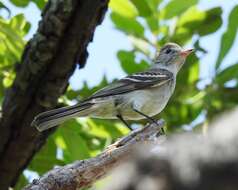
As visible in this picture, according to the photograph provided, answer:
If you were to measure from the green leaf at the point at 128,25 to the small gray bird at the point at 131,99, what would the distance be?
0.37 metres

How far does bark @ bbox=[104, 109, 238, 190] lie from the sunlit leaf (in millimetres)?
4052

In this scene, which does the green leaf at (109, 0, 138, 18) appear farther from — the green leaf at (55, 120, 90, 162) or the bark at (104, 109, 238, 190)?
the bark at (104, 109, 238, 190)

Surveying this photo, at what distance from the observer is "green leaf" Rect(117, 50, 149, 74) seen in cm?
474

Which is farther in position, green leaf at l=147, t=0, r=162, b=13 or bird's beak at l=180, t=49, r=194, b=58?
bird's beak at l=180, t=49, r=194, b=58

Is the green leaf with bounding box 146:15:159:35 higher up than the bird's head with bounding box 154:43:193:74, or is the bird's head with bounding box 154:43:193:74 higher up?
the bird's head with bounding box 154:43:193:74

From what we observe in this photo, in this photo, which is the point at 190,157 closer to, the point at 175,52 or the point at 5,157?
the point at 5,157

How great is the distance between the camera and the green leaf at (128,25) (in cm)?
465

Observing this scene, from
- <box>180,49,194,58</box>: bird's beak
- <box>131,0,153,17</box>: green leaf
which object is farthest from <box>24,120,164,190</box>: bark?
<box>180,49,194,58</box>: bird's beak

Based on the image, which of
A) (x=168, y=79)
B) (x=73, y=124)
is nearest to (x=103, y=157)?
(x=73, y=124)

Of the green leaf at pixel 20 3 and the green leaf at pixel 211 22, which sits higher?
the green leaf at pixel 20 3

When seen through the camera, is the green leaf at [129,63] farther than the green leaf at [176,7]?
Yes

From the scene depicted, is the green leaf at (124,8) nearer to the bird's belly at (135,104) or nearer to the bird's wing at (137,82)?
the bird's wing at (137,82)

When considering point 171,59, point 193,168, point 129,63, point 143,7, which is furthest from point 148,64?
point 193,168

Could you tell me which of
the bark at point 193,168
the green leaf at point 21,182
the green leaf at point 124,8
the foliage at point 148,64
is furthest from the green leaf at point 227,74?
the bark at point 193,168
